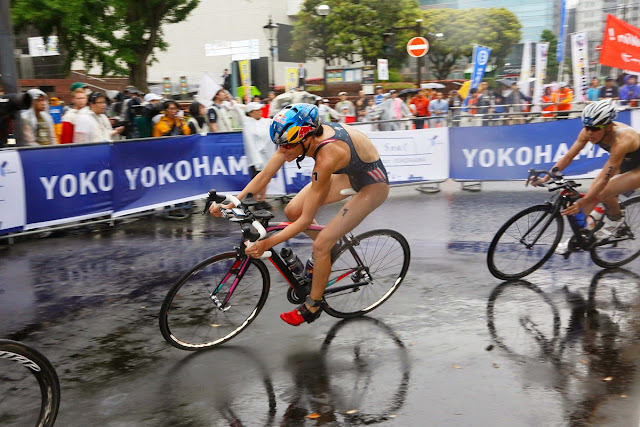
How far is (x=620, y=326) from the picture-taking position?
17.5ft

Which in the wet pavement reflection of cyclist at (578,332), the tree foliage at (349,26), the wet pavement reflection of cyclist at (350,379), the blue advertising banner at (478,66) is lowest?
the wet pavement reflection of cyclist at (350,379)

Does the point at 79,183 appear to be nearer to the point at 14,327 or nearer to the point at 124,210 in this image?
the point at 124,210

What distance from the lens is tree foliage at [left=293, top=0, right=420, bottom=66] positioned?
5762 centimetres

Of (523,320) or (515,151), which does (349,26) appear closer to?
(515,151)

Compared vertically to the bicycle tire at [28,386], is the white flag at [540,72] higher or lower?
higher

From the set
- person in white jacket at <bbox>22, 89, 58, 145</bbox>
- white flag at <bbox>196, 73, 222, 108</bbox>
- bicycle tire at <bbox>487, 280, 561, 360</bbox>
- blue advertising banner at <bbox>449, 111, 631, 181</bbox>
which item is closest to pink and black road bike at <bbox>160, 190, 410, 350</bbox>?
bicycle tire at <bbox>487, 280, 561, 360</bbox>

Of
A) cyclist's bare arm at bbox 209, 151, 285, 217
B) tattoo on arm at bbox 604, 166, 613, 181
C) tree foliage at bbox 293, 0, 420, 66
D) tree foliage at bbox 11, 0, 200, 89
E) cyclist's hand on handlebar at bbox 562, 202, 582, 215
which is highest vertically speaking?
tree foliage at bbox 293, 0, 420, 66

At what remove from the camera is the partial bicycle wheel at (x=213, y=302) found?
484cm

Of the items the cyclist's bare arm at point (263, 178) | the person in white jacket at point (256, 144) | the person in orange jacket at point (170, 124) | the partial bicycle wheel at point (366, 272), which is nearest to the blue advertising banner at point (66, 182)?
the person in orange jacket at point (170, 124)

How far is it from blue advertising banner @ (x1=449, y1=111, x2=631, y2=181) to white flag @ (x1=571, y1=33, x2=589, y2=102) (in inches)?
285

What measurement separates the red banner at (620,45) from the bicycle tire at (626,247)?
355 inches

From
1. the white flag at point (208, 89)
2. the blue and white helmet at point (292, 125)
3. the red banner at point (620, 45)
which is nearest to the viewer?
the blue and white helmet at point (292, 125)

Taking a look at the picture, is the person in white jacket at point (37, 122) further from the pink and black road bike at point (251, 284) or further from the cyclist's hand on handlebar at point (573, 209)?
the cyclist's hand on handlebar at point (573, 209)

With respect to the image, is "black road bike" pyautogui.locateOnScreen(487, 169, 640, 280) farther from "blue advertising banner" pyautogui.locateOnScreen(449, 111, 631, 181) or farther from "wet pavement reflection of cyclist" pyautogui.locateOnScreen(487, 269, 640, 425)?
"blue advertising banner" pyautogui.locateOnScreen(449, 111, 631, 181)
